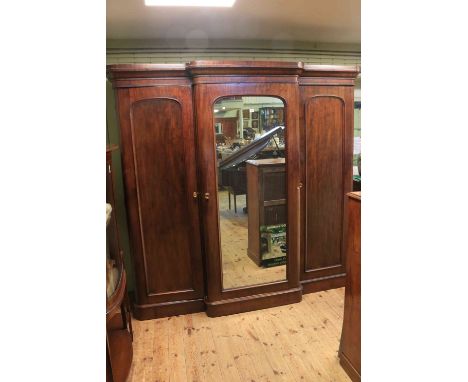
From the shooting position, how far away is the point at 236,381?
72.0 inches

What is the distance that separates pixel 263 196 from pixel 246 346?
3.53 ft

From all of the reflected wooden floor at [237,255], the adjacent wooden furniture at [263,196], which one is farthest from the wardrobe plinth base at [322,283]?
the adjacent wooden furniture at [263,196]

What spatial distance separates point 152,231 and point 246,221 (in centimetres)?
72

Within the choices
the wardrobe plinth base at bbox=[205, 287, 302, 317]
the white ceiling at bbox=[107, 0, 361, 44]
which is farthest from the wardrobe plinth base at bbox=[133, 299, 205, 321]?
the white ceiling at bbox=[107, 0, 361, 44]

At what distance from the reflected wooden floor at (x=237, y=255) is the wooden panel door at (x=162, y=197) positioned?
0.20m

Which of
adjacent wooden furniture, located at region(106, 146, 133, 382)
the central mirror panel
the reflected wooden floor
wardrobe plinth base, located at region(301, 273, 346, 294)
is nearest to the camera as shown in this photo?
adjacent wooden furniture, located at region(106, 146, 133, 382)

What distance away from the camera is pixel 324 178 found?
260 centimetres

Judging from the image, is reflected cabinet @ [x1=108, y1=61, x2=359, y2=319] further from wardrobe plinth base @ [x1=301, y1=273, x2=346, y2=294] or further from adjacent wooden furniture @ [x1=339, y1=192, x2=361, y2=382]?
adjacent wooden furniture @ [x1=339, y1=192, x2=361, y2=382]

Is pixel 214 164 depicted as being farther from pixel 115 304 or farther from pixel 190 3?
pixel 115 304

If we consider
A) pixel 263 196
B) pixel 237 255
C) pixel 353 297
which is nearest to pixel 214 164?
pixel 263 196

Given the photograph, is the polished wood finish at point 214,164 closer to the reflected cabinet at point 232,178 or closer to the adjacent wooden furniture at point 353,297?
the reflected cabinet at point 232,178

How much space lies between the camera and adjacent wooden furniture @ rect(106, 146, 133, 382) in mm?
1670
